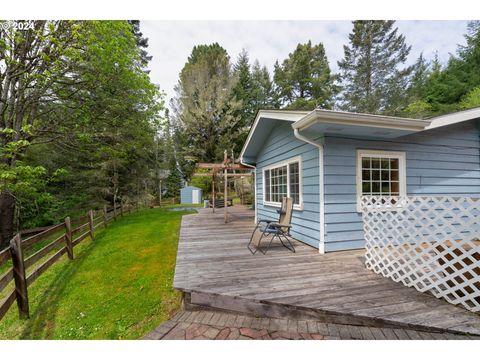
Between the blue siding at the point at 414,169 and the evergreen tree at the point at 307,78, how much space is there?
568 inches

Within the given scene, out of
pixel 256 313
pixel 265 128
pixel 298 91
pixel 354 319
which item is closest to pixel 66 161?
pixel 265 128

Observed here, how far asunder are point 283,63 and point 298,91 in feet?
10.1

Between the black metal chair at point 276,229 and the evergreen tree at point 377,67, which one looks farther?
the evergreen tree at point 377,67

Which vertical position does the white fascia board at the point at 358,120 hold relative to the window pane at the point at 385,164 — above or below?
above

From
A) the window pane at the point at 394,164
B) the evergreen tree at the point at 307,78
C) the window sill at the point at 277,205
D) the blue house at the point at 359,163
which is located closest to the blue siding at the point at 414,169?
the blue house at the point at 359,163

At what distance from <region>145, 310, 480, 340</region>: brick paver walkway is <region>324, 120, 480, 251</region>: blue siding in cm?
193

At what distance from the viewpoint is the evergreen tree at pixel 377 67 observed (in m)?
15.5

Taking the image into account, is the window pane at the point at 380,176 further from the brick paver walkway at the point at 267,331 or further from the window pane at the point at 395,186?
the brick paver walkway at the point at 267,331

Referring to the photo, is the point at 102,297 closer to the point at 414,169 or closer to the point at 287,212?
the point at 287,212

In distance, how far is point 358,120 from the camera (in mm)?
3281

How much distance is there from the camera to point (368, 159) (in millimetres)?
4043

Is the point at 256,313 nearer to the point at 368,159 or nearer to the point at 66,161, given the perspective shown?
the point at 368,159
